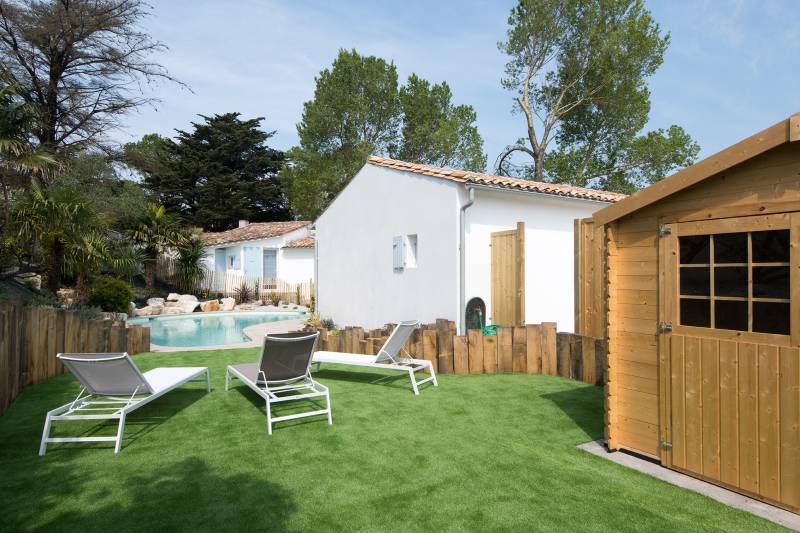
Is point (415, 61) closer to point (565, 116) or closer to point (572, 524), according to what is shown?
point (565, 116)

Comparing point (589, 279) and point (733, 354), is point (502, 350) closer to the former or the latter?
point (589, 279)

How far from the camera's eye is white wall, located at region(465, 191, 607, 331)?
10727 mm

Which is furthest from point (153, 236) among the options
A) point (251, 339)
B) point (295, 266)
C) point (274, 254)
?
point (251, 339)

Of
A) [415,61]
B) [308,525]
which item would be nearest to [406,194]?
[308,525]

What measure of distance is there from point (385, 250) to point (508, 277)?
155 inches

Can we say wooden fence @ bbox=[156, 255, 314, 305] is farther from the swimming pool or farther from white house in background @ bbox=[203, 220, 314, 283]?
the swimming pool

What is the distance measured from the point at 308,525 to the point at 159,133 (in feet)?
197

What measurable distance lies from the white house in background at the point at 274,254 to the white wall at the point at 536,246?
17.7m

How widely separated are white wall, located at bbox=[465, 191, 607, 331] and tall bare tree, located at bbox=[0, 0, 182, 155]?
15169 millimetres

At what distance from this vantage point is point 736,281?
3.86 m

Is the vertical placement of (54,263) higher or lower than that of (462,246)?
lower

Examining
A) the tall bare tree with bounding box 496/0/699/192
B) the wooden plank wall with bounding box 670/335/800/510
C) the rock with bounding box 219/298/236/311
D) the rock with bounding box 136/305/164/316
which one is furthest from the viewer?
the tall bare tree with bounding box 496/0/699/192

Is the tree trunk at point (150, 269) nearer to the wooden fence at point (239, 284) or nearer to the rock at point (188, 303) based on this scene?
the wooden fence at point (239, 284)

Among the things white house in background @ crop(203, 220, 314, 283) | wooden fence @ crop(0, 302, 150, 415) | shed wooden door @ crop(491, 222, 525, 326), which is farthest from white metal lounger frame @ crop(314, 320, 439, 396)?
white house in background @ crop(203, 220, 314, 283)
